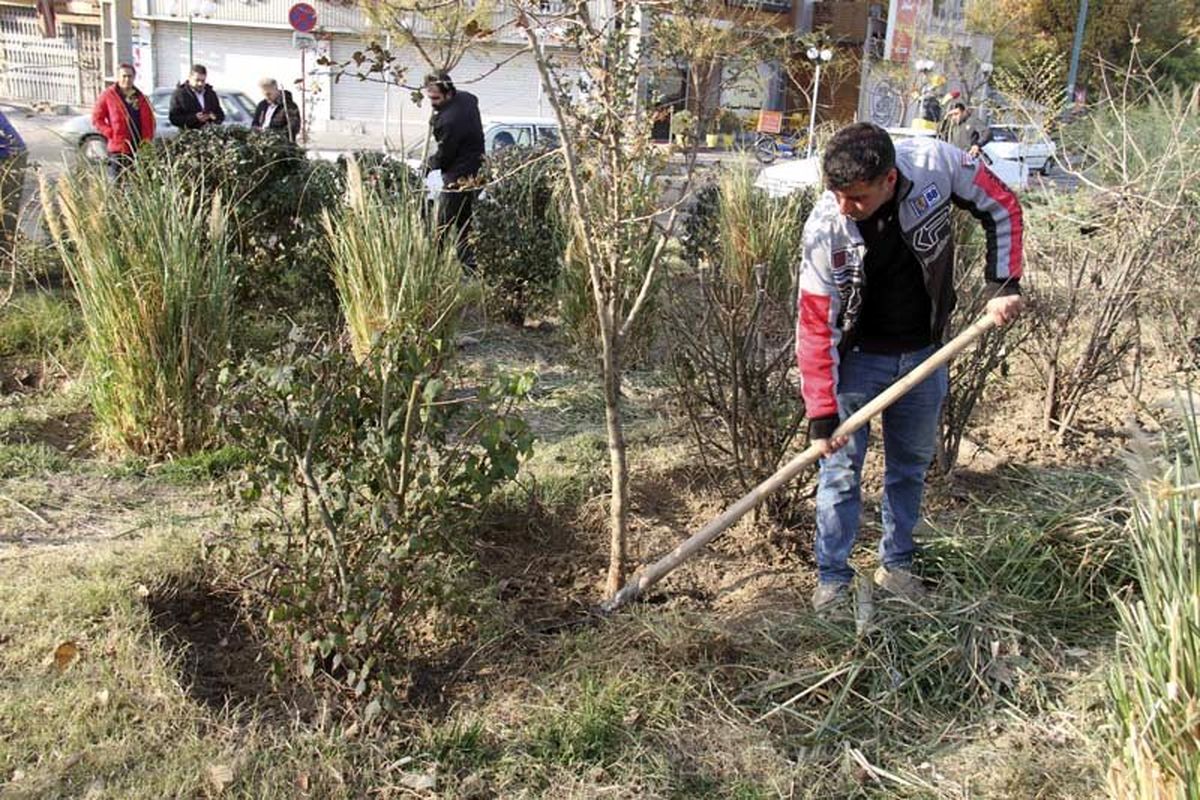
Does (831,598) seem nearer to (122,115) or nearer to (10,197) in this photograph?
(10,197)

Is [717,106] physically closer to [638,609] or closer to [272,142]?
[638,609]

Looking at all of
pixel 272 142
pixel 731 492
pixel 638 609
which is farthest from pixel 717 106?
pixel 272 142

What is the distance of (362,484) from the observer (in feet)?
9.50

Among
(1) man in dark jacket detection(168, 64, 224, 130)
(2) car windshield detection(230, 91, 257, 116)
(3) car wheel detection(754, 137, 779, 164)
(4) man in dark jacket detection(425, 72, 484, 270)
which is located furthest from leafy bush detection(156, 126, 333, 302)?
(2) car windshield detection(230, 91, 257, 116)

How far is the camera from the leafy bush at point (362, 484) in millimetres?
2799

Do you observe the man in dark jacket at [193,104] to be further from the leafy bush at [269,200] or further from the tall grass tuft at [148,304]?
the tall grass tuft at [148,304]

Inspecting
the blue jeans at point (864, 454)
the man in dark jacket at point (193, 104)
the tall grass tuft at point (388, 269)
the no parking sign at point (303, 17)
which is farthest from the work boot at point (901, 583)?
the no parking sign at point (303, 17)

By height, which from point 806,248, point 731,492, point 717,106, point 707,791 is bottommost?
point 707,791

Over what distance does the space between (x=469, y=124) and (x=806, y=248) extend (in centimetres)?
495

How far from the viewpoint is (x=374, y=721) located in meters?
2.86

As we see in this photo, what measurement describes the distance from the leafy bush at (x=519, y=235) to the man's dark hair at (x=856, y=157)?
3.82m

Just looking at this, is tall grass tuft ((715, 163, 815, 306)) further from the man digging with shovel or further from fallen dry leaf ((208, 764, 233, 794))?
fallen dry leaf ((208, 764, 233, 794))

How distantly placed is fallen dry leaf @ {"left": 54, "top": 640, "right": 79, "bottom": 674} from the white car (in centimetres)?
315

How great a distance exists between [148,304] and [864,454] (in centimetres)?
300
